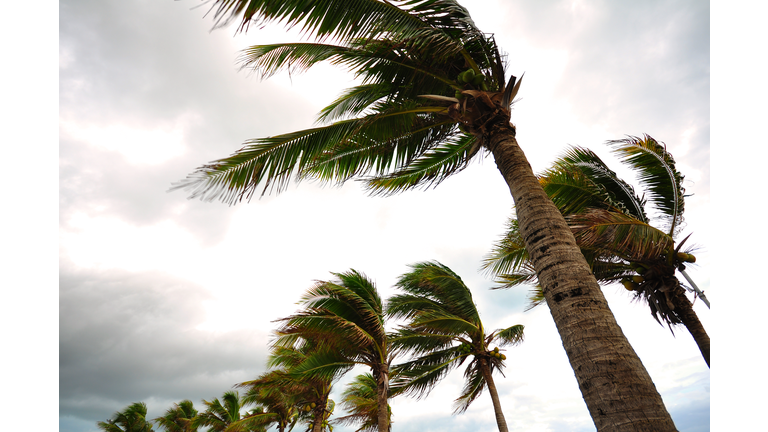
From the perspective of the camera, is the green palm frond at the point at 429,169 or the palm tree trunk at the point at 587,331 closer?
the palm tree trunk at the point at 587,331

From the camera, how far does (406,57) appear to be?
209 inches

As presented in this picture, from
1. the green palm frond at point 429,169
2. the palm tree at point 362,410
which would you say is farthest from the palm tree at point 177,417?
the green palm frond at point 429,169

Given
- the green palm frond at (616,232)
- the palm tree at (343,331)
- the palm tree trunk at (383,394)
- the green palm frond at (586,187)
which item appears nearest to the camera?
the green palm frond at (616,232)

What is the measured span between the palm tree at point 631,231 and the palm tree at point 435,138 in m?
3.03

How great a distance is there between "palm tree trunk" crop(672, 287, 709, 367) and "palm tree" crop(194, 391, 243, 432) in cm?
3274

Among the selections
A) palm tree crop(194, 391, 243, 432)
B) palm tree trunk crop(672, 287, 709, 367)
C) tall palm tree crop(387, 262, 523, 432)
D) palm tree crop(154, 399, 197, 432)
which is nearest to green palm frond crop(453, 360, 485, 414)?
tall palm tree crop(387, 262, 523, 432)

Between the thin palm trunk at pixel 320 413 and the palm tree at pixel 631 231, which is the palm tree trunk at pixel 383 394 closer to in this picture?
the palm tree at pixel 631 231

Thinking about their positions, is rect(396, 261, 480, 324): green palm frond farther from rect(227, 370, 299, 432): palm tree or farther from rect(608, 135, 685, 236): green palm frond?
rect(227, 370, 299, 432): palm tree

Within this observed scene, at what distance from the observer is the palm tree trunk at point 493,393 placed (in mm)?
12461

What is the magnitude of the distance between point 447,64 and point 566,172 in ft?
14.9

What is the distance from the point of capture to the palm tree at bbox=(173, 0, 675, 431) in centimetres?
260

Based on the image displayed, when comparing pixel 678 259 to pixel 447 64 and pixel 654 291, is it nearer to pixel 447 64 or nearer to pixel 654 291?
pixel 654 291

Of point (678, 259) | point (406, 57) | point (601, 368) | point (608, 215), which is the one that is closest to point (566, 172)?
point (608, 215)

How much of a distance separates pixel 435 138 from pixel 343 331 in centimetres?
653
